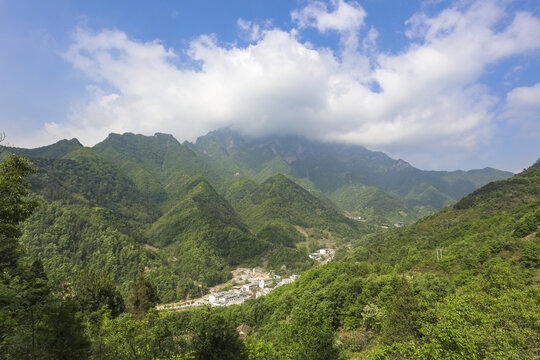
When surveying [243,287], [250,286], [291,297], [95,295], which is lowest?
[250,286]

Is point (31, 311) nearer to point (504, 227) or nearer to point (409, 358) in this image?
point (409, 358)

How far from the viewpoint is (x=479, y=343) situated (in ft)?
44.1

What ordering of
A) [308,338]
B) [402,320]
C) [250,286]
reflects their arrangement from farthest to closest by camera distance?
[250,286] < [402,320] < [308,338]

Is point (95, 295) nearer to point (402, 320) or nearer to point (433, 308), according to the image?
point (402, 320)

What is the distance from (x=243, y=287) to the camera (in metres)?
110

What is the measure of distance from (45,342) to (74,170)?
769 feet

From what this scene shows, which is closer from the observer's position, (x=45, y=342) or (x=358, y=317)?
(x=45, y=342)

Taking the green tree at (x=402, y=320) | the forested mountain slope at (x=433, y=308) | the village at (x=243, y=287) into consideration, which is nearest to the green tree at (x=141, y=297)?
the forested mountain slope at (x=433, y=308)

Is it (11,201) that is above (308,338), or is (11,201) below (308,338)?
above

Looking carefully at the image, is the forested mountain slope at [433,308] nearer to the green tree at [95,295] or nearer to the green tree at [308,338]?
the green tree at [308,338]

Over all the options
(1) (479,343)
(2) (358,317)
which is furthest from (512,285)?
(1) (479,343)

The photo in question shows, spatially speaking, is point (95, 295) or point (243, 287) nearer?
point (95, 295)

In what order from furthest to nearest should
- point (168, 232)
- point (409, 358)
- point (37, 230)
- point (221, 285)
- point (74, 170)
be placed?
point (74, 170) → point (168, 232) → point (221, 285) → point (37, 230) → point (409, 358)

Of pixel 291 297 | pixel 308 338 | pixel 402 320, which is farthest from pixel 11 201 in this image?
pixel 291 297
